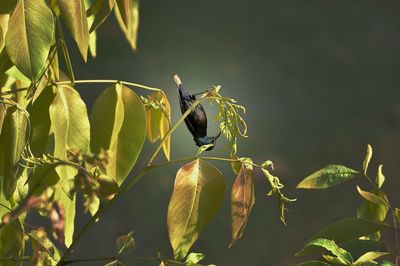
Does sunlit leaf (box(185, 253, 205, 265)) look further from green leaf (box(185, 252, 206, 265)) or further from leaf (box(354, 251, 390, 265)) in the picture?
leaf (box(354, 251, 390, 265))

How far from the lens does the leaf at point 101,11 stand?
63 centimetres

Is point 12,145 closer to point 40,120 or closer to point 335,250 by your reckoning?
point 40,120

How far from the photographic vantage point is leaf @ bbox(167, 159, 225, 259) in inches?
21.6

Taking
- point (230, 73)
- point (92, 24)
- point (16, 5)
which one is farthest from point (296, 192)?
point (16, 5)

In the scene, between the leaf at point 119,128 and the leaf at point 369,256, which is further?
the leaf at point 119,128

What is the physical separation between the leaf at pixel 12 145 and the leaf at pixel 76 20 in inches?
2.8

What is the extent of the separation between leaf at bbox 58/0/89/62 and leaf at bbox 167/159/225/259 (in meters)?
0.11

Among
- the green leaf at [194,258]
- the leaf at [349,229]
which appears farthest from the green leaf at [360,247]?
the green leaf at [194,258]

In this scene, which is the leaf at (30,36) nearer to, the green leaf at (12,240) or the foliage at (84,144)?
the foliage at (84,144)

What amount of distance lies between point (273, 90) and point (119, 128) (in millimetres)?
1185

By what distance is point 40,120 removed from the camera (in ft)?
2.07

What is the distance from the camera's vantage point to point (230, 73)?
172 cm

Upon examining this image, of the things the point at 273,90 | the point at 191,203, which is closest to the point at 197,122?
the point at 191,203

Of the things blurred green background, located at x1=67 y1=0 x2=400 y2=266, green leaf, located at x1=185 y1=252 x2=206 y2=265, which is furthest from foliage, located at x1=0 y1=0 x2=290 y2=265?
blurred green background, located at x1=67 y1=0 x2=400 y2=266
